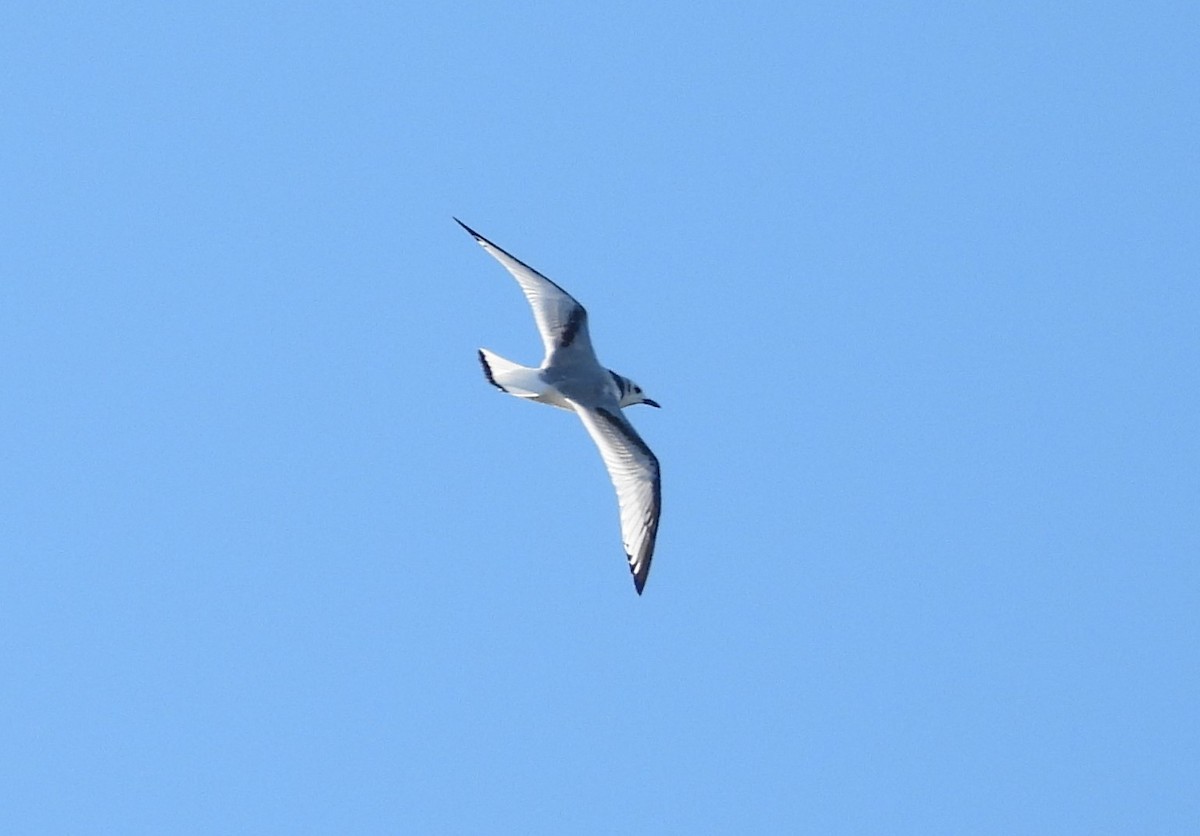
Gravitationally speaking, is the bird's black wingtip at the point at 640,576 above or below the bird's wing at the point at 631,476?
below

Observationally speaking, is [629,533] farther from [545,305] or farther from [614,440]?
[545,305]

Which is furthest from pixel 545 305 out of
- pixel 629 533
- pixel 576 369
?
pixel 629 533

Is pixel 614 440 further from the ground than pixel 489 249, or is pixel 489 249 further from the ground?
pixel 489 249

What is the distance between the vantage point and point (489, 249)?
50.7 feet

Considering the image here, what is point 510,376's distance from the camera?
14.4 meters

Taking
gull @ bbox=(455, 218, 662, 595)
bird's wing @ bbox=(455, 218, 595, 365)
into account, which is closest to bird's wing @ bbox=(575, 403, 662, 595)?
gull @ bbox=(455, 218, 662, 595)

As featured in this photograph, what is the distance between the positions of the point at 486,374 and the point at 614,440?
1306 millimetres

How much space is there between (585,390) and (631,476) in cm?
88

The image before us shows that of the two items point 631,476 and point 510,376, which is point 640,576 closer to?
point 631,476

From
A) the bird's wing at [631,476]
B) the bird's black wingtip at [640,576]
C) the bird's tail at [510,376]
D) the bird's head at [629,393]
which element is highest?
the bird's head at [629,393]

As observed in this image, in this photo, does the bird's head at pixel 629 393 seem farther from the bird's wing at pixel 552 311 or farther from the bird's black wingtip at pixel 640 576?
the bird's black wingtip at pixel 640 576

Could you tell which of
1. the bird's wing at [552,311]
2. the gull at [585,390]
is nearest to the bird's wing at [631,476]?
the gull at [585,390]

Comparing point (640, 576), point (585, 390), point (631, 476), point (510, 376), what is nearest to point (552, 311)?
point (585, 390)

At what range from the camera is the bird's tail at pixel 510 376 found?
1429 centimetres
